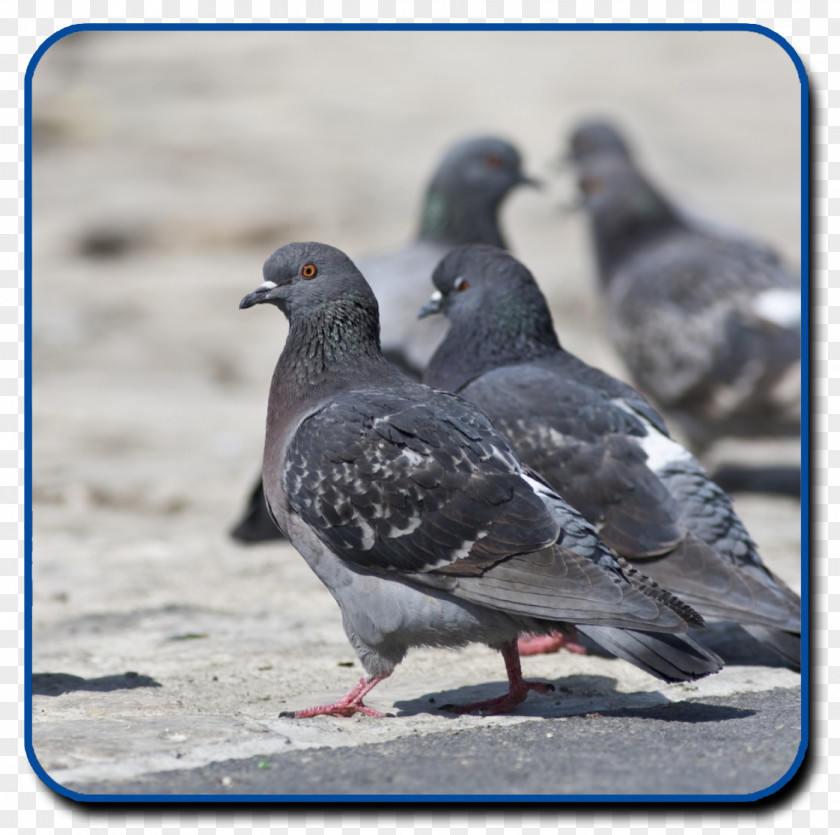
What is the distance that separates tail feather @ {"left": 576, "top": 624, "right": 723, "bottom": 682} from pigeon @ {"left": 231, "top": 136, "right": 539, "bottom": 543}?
345 centimetres

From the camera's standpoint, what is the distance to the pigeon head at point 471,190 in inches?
344

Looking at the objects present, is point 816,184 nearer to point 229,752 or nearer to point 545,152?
point 229,752

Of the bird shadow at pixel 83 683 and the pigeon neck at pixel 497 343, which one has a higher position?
the pigeon neck at pixel 497 343

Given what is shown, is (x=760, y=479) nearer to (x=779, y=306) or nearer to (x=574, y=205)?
(x=779, y=306)

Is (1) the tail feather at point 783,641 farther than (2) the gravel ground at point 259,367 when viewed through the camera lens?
Yes

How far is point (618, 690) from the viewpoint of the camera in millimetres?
5039

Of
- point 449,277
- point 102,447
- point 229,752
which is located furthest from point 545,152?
point 229,752

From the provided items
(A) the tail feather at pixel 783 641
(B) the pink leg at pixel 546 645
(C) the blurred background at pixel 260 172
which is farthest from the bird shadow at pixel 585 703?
(C) the blurred background at pixel 260 172

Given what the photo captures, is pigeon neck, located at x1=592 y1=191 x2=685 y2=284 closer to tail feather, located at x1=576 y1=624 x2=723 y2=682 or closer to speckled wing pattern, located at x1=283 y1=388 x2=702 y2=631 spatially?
speckled wing pattern, located at x1=283 y1=388 x2=702 y2=631

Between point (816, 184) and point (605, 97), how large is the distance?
52.0 ft

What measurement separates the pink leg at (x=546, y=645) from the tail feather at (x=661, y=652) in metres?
1.36

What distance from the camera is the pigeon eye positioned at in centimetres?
902

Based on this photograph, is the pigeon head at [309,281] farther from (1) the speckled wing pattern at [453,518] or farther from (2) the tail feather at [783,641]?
(2) the tail feather at [783,641]

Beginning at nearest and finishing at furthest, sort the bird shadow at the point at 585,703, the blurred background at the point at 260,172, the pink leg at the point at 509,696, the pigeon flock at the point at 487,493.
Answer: the pigeon flock at the point at 487,493 < the bird shadow at the point at 585,703 < the pink leg at the point at 509,696 < the blurred background at the point at 260,172
